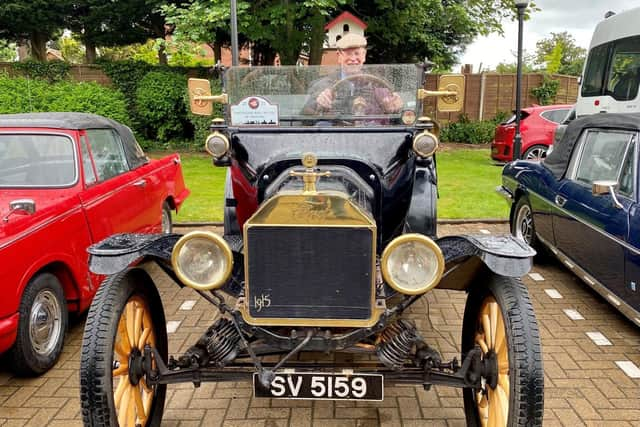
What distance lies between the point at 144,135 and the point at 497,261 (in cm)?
1442

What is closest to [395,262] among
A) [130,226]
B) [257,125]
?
[257,125]

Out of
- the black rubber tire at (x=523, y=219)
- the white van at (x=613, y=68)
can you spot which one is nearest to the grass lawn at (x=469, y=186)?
the black rubber tire at (x=523, y=219)

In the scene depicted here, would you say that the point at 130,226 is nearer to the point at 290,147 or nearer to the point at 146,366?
the point at 290,147

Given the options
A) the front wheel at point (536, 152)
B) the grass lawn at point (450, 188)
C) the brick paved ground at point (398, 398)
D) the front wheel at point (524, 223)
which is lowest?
the brick paved ground at point (398, 398)

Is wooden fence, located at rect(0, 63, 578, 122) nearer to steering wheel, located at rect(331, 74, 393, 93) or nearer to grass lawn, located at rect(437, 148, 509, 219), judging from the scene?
grass lawn, located at rect(437, 148, 509, 219)

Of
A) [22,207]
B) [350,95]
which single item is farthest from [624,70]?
[22,207]

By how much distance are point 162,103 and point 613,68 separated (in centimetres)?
1113

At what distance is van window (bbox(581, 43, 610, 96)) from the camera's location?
9.60 meters

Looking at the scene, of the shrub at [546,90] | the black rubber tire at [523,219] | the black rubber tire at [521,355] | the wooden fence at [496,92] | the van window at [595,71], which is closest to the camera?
the black rubber tire at [521,355]

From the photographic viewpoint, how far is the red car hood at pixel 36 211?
10.9 ft

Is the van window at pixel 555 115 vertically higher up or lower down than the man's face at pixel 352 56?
lower down

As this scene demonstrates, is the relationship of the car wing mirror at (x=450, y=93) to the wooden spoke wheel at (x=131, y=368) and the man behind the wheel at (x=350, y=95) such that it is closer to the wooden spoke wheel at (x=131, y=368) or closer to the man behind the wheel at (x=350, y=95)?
the man behind the wheel at (x=350, y=95)

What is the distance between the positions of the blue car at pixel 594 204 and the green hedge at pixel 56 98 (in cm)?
1156

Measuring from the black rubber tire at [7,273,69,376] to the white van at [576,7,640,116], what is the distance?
347 inches
